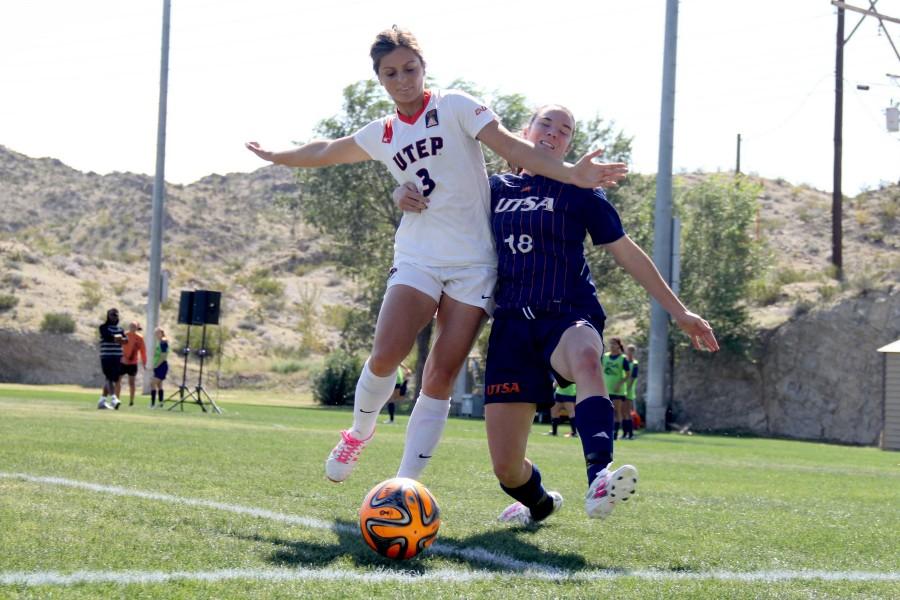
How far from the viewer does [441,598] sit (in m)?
3.60

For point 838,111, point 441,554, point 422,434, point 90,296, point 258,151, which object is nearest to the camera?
point 441,554

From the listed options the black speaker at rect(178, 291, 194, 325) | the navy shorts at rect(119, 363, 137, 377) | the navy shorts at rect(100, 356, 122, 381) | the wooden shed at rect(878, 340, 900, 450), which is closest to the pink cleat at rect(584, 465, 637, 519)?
the navy shorts at rect(100, 356, 122, 381)

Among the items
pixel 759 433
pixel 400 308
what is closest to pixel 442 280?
pixel 400 308

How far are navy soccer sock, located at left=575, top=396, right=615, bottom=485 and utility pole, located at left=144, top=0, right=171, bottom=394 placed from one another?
2770cm

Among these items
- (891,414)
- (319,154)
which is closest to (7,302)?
(891,414)

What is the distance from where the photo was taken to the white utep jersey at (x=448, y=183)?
5.43 meters

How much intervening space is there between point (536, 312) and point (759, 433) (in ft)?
105

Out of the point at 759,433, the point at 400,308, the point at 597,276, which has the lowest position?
the point at 759,433

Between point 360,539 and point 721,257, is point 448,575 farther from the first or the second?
point 721,257

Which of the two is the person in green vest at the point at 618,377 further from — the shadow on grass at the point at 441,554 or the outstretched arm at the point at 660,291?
the shadow on grass at the point at 441,554

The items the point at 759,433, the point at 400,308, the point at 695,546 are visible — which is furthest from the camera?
the point at 759,433

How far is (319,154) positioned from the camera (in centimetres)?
603

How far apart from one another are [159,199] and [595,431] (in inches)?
1130

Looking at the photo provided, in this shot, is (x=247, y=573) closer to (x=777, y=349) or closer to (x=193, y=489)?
(x=193, y=489)
